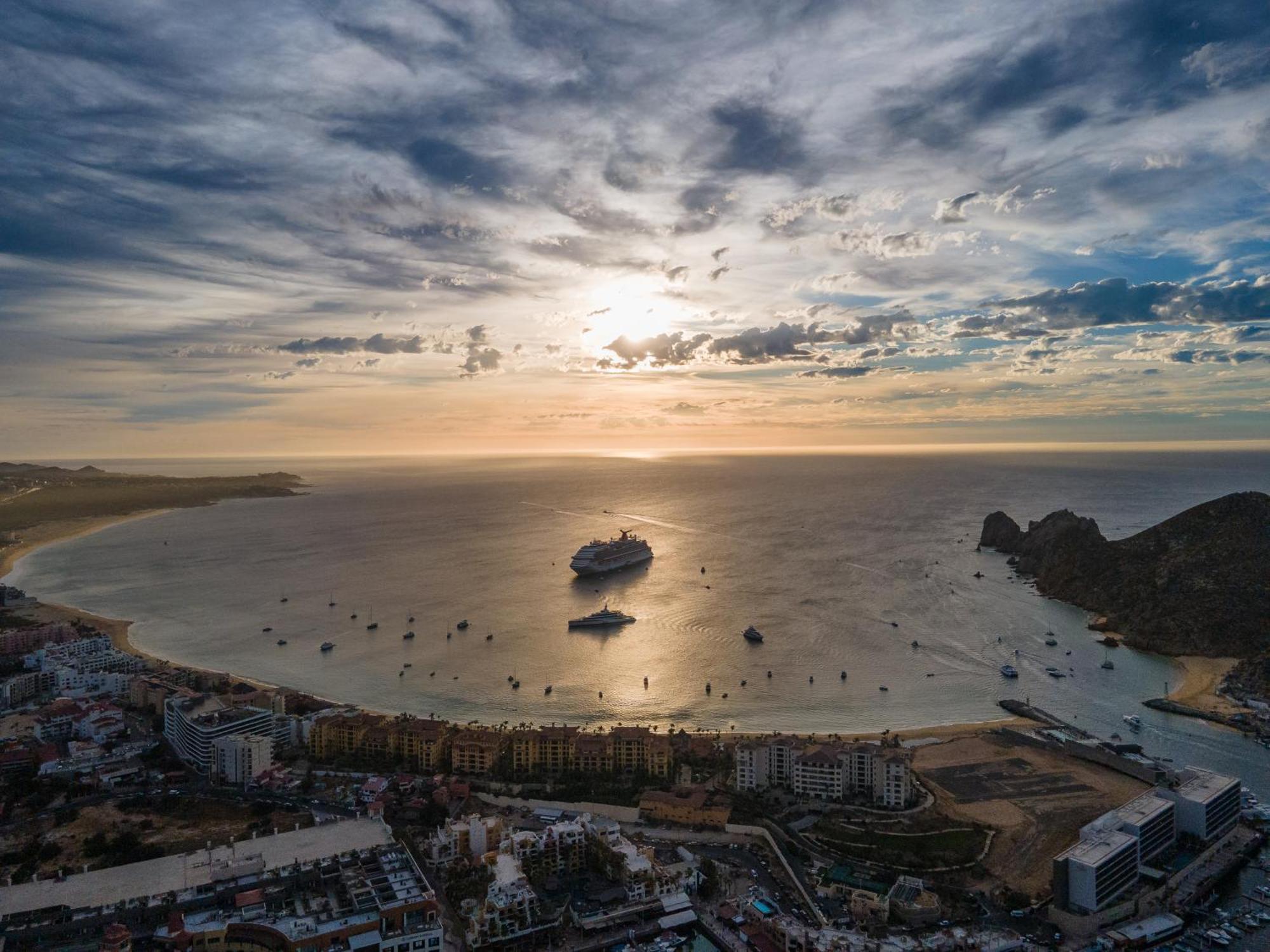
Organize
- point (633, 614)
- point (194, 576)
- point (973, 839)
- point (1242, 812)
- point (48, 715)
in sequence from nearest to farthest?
point (973, 839) < point (1242, 812) < point (48, 715) < point (633, 614) < point (194, 576)

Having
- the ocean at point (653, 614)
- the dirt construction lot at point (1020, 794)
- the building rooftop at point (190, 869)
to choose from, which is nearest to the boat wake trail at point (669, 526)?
the ocean at point (653, 614)

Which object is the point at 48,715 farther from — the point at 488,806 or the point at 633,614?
the point at 633,614

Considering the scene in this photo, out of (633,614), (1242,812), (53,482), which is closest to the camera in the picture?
(1242,812)

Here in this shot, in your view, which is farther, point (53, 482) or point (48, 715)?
point (53, 482)

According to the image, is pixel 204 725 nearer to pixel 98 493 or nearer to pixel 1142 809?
pixel 1142 809

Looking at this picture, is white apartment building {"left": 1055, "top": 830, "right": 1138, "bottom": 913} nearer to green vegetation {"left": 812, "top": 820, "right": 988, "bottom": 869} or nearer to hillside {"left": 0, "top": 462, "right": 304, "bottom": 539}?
green vegetation {"left": 812, "top": 820, "right": 988, "bottom": 869}

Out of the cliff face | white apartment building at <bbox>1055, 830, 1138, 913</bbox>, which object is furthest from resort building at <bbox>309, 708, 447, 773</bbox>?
the cliff face

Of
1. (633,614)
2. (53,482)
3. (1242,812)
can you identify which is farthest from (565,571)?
(53,482)
